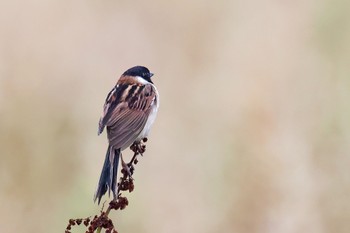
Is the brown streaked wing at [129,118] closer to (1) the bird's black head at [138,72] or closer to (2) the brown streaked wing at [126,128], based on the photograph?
(2) the brown streaked wing at [126,128]

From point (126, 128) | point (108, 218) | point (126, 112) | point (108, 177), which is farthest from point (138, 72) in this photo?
point (108, 218)

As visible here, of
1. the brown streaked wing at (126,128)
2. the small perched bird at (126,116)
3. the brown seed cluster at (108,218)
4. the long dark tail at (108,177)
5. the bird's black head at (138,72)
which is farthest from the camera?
the bird's black head at (138,72)

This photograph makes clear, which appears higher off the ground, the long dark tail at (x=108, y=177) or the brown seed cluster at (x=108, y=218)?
the long dark tail at (x=108, y=177)

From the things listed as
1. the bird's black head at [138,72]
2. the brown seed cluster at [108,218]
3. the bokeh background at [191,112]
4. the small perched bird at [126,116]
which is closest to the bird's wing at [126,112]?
the small perched bird at [126,116]

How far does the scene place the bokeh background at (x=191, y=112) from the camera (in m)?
6.10

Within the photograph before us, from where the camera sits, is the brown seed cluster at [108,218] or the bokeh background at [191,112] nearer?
the brown seed cluster at [108,218]

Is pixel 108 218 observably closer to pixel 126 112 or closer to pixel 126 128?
pixel 126 128

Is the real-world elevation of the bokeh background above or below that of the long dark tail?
above

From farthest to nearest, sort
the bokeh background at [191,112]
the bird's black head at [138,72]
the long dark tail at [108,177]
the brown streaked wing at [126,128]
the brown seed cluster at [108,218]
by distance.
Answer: the bokeh background at [191,112] < the bird's black head at [138,72] < the brown streaked wing at [126,128] < the long dark tail at [108,177] < the brown seed cluster at [108,218]

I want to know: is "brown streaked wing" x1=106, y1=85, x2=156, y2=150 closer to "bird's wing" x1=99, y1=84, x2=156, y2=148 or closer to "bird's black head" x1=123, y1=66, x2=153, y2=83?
"bird's wing" x1=99, y1=84, x2=156, y2=148

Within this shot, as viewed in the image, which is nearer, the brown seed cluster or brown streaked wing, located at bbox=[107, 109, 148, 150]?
the brown seed cluster

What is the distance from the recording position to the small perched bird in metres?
3.90

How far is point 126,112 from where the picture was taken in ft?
15.0

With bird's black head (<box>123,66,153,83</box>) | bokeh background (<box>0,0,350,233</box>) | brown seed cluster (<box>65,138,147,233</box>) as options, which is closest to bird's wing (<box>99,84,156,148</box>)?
bird's black head (<box>123,66,153,83</box>)
